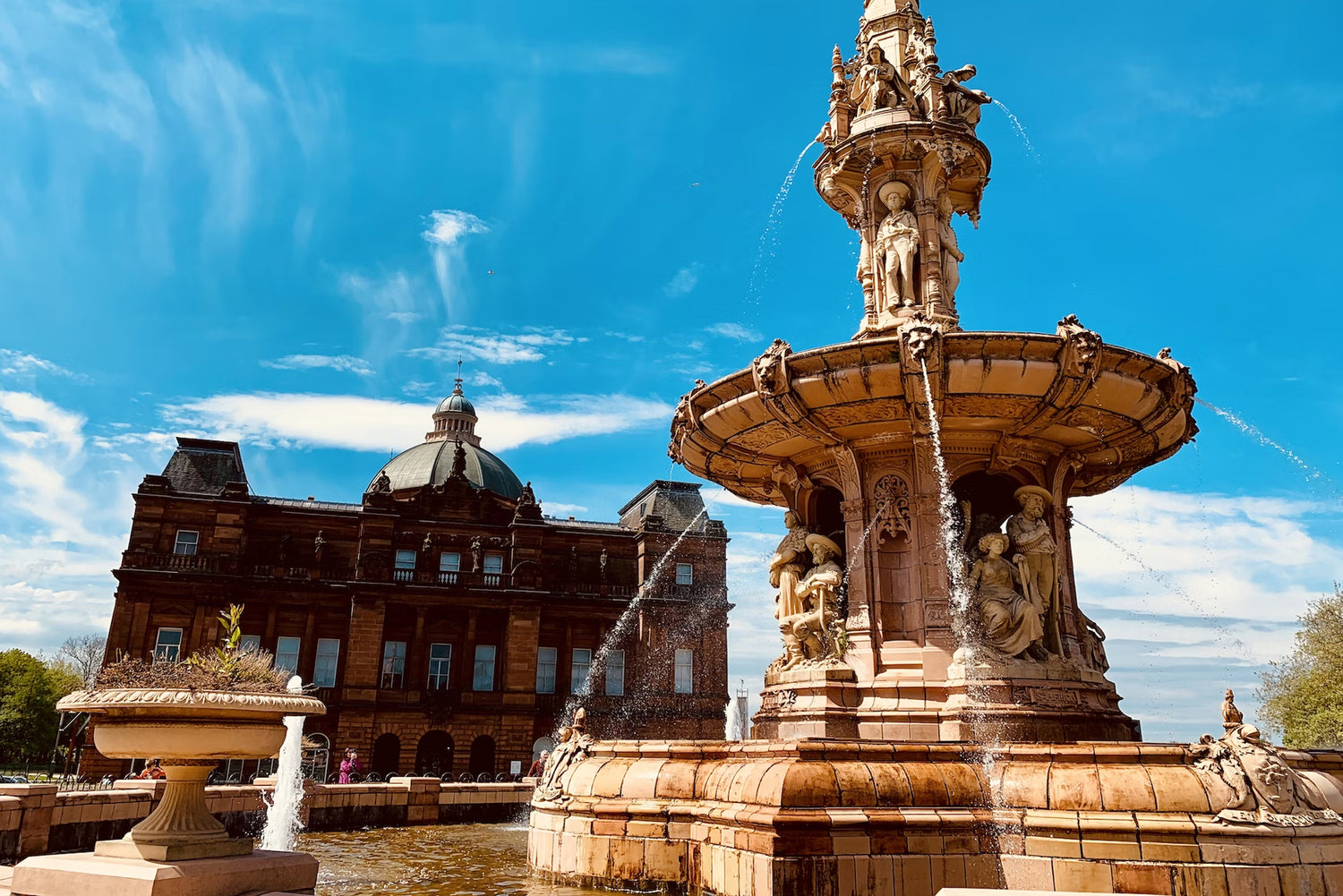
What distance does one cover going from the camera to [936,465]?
939cm

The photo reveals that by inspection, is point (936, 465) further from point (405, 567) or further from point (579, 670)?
point (405, 567)

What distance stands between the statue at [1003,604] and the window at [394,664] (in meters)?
40.2

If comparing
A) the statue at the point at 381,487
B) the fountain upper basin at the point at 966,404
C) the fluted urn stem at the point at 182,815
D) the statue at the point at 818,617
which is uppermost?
the statue at the point at 381,487

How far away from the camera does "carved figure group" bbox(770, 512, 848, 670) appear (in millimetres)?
9352

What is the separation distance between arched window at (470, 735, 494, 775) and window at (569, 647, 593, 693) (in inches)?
184

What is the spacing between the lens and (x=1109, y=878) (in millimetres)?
6133

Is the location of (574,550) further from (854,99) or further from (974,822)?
(974,822)

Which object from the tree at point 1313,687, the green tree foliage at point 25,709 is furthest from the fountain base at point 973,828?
the green tree foliage at point 25,709

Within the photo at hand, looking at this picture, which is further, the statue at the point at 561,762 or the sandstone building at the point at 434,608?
the sandstone building at the point at 434,608

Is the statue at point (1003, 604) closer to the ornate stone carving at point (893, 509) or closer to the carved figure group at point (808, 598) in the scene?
the ornate stone carving at point (893, 509)

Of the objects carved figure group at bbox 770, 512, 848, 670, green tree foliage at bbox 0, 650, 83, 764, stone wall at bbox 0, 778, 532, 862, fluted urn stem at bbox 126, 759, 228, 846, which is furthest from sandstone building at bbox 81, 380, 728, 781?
fluted urn stem at bbox 126, 759, 228, 846

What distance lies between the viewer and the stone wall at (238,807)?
9742 millimetres

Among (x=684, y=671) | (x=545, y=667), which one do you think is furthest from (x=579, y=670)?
(x=684, y=671)

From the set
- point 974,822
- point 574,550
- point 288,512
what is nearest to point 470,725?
Result: point 574,550
